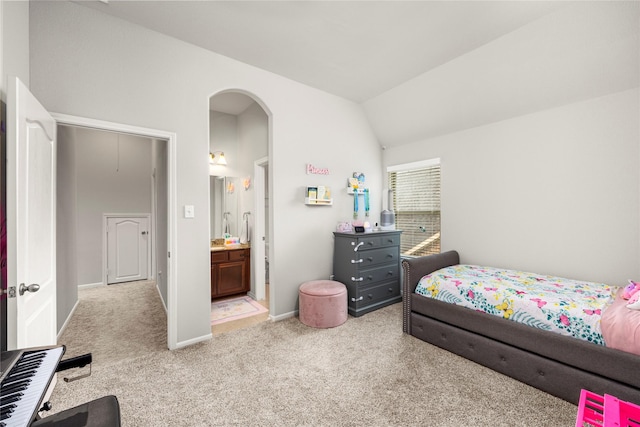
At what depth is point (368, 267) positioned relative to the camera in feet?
11.4

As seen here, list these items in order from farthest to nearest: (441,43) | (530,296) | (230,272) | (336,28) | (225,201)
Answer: (225,201) → (230,272) → (441,43) → (336,28) → (530,296)

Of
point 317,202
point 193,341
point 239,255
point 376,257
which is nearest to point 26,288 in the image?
point 193,341

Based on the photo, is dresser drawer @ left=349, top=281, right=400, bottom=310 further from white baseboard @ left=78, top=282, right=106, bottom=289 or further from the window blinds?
white baseboard @ left=78, top=282, right=106, bottom=289

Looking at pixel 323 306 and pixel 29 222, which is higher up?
pixel 29 222

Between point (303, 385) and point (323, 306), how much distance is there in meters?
1.02

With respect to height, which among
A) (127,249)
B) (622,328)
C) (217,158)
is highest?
(217,158)

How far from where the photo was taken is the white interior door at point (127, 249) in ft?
16.7

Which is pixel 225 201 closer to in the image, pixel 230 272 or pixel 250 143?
pixel 250 143

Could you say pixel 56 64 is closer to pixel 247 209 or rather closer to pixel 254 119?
pixel 254 119

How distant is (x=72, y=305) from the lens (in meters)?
3.58

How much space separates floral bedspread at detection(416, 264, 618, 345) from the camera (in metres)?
1.92

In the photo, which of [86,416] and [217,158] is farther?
[217,158]

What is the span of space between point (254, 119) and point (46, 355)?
3.70 m

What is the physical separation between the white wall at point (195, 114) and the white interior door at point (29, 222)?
1.70 ft
